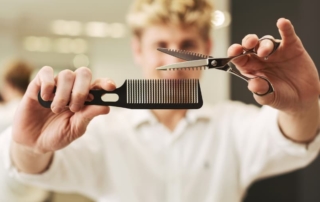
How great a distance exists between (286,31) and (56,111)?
0.20 m

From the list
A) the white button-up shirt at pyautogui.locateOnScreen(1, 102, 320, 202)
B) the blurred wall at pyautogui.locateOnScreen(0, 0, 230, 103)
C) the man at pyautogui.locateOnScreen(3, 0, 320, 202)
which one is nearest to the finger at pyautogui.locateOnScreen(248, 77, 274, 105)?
the man at pyautogui.locateOnScreen(3, 0, 320, 202)

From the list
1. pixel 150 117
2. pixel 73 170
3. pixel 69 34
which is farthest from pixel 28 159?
pixel 69 34

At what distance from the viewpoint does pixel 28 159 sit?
0.41m

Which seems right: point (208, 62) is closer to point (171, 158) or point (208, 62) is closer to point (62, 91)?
point (62, 91)

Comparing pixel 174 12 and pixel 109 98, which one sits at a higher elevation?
pixel 174 12

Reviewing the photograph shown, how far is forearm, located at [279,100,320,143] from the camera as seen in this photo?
388 millimetres

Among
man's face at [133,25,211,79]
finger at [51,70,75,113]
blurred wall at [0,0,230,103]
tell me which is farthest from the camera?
blurred wall at [0,0,230,103]

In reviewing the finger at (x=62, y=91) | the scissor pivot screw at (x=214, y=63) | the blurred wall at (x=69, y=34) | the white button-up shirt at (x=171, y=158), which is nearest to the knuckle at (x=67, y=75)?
the finger at (x=62, y=91)

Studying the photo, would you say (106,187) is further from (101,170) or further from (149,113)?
(149,113)

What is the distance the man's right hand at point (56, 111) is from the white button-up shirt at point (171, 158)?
0.17 meters

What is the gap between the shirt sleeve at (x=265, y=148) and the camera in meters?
0.47

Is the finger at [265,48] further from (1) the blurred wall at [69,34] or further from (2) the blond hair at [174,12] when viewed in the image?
(1) the blurred wall at [69,34]

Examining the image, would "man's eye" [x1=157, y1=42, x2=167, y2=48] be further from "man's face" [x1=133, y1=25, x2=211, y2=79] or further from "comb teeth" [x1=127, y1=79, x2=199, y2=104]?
"comb teeth" [x1=127, y1=79, x2=199, y2=104]

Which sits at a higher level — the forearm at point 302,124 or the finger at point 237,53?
the finger at point 237,53
